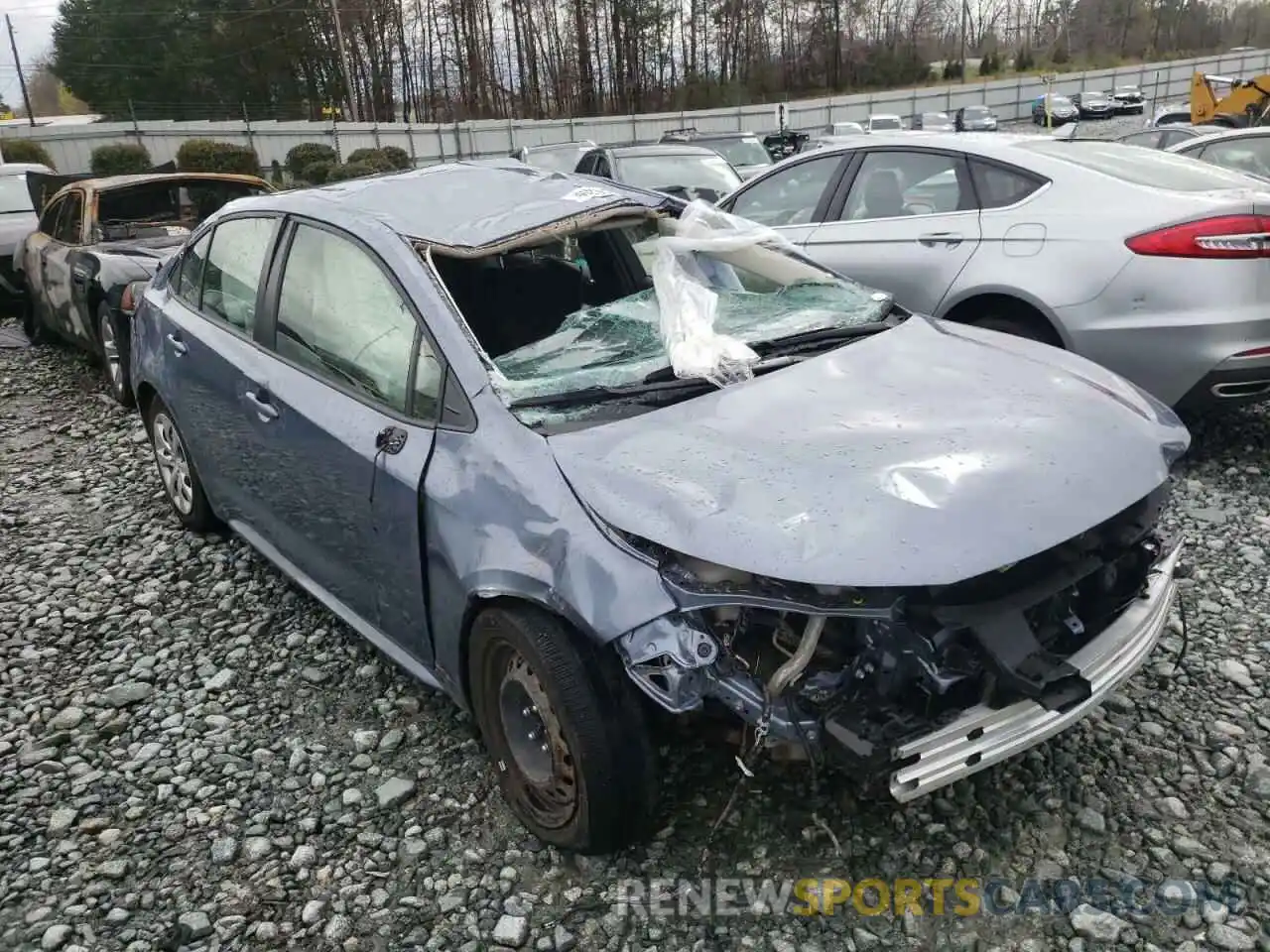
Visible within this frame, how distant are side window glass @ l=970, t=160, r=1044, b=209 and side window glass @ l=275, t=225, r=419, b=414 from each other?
3.35m

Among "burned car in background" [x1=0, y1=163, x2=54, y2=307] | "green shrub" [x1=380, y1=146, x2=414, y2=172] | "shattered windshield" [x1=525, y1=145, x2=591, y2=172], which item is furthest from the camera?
"green shrub" [x1=380, y1=146, x2=414, y2=172]

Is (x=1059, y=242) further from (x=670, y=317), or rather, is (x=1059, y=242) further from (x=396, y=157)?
(x=396, y=157)

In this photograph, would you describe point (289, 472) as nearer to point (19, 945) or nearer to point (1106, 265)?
point (19, 945)

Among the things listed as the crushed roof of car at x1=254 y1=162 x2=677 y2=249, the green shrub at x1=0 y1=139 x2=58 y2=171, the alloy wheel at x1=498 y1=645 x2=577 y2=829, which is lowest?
the alloy wheel at x1=498 y1=645 x2=577 y2=829

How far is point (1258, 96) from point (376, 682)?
80.0 ft

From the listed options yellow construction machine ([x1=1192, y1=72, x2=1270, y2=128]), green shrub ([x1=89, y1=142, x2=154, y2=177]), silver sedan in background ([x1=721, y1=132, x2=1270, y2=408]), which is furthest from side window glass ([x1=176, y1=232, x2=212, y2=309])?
green shrub ([x1=89, y1=142, x2=154, y2=177])

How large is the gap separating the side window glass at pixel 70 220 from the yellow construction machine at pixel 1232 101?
20933 millimetres

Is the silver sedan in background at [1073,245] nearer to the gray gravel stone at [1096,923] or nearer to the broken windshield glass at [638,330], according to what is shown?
the broken windshield glass at [638,330]

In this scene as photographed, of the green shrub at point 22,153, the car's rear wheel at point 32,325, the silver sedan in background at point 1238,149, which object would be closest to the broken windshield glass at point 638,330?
the silver sedan in background at point 1238,149

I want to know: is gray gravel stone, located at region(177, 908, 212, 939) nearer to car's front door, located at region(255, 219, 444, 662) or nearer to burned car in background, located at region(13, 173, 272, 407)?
car's front door, located at region(255, 219, 444, 662)

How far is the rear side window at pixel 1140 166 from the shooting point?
4.65 meters

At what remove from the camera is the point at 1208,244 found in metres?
4.21

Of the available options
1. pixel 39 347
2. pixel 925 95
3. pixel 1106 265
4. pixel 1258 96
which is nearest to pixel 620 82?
pixel 925 95

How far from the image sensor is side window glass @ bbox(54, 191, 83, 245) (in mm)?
7430
